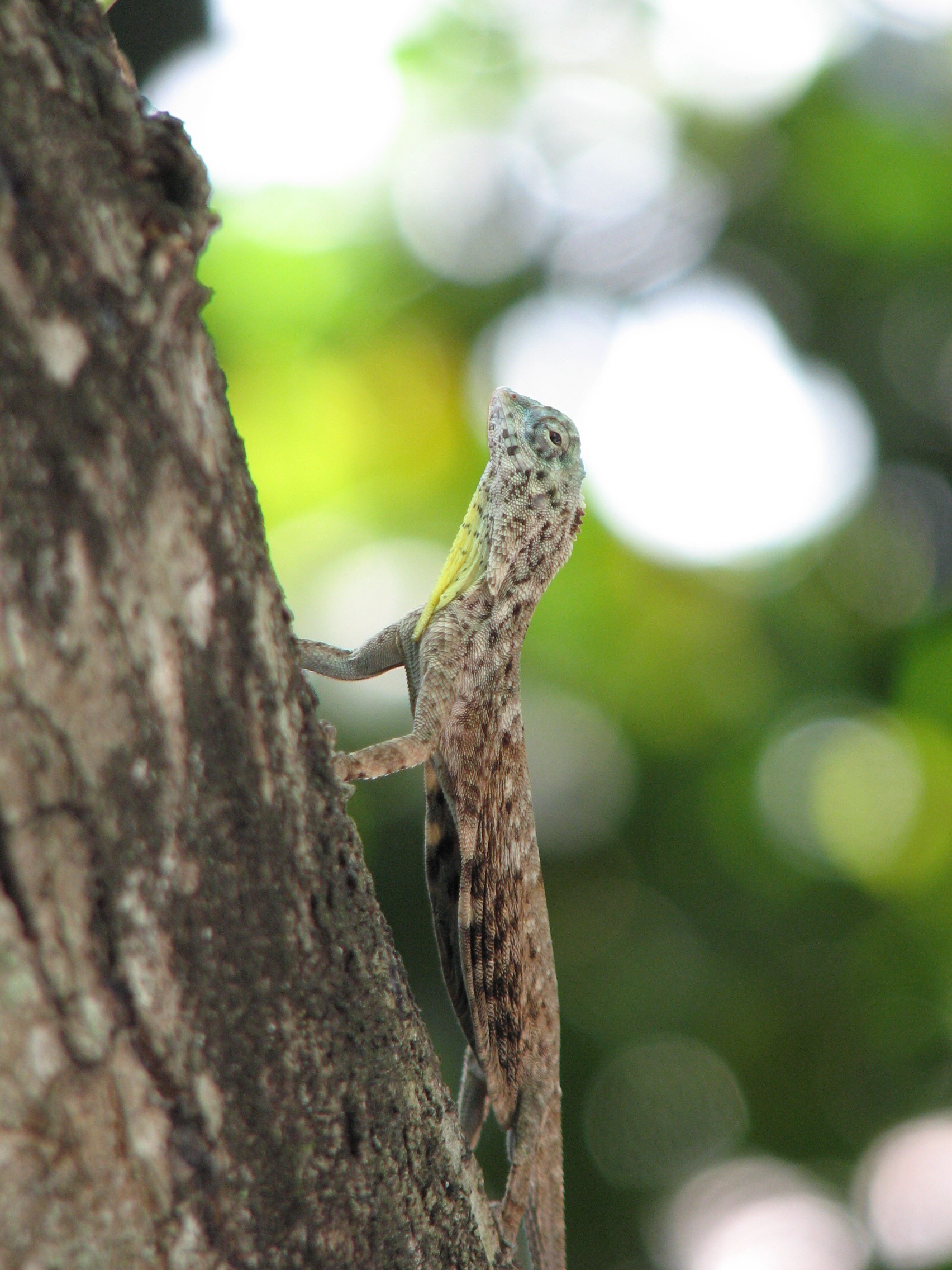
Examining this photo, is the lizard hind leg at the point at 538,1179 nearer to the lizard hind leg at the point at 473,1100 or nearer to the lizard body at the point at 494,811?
the lizard body at the point at 494,811

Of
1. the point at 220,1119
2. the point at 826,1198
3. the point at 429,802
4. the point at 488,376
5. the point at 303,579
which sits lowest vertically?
the point at 826,1198

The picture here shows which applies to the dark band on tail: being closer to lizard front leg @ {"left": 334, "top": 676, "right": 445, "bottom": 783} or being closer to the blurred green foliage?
lizard front leg @ {"left": 334, "top": 676, "right": 445, "bottom": 783}

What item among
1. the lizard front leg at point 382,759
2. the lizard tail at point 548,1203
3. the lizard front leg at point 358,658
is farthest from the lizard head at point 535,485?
the lizard tail at point 548,1203

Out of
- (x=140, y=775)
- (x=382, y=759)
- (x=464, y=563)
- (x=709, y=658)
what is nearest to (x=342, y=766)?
(x=382, y=759)

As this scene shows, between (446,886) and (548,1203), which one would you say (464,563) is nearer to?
(446,886)

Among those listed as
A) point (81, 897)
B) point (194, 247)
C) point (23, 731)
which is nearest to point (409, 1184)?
point (81, 897)

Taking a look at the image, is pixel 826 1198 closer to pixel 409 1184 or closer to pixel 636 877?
pixel 636 877
